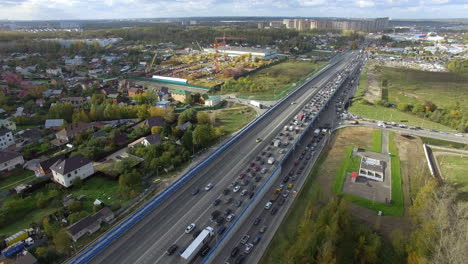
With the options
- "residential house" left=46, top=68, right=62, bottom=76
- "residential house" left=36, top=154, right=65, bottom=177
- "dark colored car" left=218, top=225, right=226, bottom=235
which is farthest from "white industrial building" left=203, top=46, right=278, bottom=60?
"dark colored car" left=218, top=225, right=226, bottom=235

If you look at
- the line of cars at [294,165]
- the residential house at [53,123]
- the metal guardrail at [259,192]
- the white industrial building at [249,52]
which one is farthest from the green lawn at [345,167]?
the white industrial building at [249,52]

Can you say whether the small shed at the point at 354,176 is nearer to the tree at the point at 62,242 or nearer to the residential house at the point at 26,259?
the tree at the point at 62,242

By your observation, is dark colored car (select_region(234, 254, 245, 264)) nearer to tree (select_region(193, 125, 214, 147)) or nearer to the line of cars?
the line of cars

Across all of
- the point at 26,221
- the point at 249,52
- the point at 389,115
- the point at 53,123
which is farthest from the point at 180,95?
the point at 249,52

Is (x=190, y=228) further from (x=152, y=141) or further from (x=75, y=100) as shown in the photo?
(x=75, y=100)

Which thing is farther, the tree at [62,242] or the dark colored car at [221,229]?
the dark colored car at [221,229]

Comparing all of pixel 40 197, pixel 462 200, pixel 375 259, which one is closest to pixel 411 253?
pixel 375 259

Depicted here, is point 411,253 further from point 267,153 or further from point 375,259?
point 267,153
